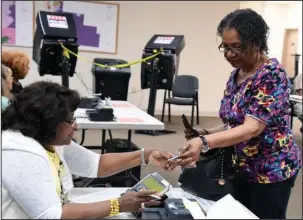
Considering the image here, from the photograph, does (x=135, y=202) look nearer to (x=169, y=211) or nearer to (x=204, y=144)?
(x=169, y=211)

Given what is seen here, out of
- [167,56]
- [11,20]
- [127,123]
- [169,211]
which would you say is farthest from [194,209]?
[11,20]

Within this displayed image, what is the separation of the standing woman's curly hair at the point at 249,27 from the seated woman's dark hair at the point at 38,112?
542mm

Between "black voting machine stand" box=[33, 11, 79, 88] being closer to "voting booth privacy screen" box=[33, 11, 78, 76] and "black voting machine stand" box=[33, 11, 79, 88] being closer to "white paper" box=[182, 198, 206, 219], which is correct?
"voting booth privacy screen" box=[33, 11, 78, 76]

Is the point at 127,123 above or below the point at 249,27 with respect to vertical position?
below

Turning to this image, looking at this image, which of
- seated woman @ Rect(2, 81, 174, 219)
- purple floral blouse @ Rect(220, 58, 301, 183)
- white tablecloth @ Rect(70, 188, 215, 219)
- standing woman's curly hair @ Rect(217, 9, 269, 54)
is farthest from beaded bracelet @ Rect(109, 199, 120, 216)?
standing woman's curly hair @ Rect(217, 9, 269, 54)

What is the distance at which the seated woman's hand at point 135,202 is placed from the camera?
3.60 ft

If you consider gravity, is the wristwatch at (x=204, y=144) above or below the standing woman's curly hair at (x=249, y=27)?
below

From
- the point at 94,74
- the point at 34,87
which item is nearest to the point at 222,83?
the point at 34,87

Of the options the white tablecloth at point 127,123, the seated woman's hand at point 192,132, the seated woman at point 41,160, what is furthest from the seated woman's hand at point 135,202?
the white tablecloth at point 127,123

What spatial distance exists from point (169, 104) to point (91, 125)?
0.46 m

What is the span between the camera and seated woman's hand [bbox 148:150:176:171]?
1.29 metres

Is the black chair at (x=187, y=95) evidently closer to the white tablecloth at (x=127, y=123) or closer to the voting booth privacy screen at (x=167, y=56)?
the white tablecloth at (x=127, y=123)

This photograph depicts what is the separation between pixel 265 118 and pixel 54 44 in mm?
1691

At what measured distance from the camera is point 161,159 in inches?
53.5
